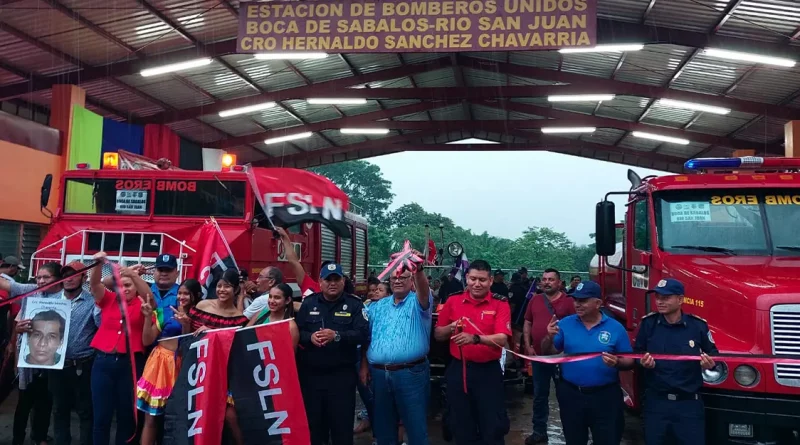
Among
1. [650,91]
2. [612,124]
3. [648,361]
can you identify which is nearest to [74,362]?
[648,361]

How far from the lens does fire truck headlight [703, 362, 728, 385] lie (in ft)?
15.7

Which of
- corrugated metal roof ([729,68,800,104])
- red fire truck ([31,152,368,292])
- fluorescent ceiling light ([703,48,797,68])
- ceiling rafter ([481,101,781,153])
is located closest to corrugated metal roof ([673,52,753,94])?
corrugated metal roof ([729,68,800,104])

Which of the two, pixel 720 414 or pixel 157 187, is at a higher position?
pixel 157 187

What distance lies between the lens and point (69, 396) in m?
5.54

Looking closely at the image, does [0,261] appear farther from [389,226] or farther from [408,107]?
[389,226]

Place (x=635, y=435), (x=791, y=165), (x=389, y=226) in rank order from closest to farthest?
(x=791, y=165) < (x=635, y=435) < (x=389, y=226)

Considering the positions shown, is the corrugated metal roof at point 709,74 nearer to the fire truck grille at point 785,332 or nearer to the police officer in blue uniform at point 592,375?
the fire truck grille at point 785,332

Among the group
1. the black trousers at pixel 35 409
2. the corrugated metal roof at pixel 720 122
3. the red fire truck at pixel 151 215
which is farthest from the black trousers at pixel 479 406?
the corrugated metal roof at pixel 720 122

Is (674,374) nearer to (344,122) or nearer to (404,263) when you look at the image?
→ (404,263)

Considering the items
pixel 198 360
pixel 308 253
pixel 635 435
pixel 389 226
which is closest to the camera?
pixel 198 360

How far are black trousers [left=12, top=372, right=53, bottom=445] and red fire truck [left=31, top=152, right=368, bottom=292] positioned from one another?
Result: 7.50 feet

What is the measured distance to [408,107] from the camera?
21797mm

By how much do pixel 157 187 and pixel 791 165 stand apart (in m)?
7.47

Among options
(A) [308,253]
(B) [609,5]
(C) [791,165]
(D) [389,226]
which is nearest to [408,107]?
(B) [609,5]
